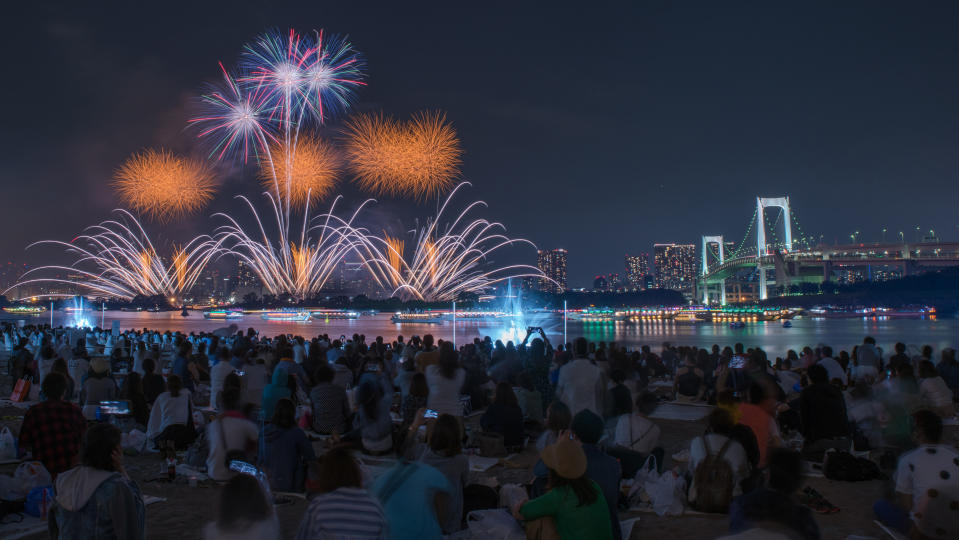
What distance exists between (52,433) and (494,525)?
4084 mm

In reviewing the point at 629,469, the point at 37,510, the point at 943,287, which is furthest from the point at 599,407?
the point at 943,287

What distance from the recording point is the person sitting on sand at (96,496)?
11.7 ft

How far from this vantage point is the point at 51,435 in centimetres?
586

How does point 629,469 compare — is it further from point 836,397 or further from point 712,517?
point 836,397

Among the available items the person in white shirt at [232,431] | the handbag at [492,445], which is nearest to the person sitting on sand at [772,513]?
the person in white shirt at [232,431]

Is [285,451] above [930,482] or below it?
below

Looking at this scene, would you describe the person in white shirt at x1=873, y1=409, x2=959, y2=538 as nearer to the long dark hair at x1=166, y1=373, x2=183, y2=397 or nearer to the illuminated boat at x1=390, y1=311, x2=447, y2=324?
the long dark hair at x1=166, y1=373, x2=183, y2=397

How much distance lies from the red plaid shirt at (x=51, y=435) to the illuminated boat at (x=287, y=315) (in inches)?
3524

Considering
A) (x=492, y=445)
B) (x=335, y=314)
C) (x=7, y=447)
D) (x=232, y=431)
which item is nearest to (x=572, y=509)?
(x=232, y=431)

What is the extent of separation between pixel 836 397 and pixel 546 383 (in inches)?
188

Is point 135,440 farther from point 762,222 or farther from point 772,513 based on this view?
point 762,222

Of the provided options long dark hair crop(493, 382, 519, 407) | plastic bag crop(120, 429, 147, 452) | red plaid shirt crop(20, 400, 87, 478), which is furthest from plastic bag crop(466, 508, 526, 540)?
plastic bag crop(120, 429, 147, 452)

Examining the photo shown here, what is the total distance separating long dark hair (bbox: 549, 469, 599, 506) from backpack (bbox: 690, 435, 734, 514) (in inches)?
89.2

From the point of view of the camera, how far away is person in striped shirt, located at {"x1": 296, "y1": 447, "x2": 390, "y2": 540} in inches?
125
